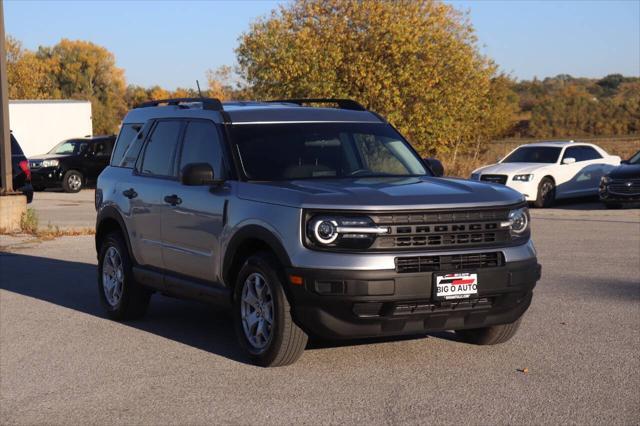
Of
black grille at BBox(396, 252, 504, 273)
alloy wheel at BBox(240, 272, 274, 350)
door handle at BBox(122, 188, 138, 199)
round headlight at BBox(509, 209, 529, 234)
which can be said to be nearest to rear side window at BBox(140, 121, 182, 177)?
door handle at BBox(122, 188, 138, 199)

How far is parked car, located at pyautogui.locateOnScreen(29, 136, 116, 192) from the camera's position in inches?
1315

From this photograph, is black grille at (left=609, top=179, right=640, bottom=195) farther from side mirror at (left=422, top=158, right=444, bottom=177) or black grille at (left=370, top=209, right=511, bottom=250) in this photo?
black grille at (left=370, top=209, right=511, bottom=250)

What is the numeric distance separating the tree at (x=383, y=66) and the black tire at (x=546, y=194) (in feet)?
31.1

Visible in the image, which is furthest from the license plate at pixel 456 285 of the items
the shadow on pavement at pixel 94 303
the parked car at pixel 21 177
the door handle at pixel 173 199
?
the parked car at pixel 21 177

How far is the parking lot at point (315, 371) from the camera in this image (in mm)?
6359

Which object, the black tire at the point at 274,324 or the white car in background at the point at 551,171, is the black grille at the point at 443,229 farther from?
the white car in background at the point at 551,171

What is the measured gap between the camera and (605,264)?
13.4 metres

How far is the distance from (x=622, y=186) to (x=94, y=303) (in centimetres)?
1531

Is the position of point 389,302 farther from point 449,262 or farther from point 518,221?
point 518,221

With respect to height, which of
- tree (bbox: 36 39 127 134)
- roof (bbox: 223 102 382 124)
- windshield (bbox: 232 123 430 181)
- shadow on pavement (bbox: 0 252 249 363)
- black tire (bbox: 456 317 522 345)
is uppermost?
tree (bbox: 36 39 127 134)

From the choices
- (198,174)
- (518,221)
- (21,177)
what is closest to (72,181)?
(21,177)

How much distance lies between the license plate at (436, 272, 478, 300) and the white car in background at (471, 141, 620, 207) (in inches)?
667

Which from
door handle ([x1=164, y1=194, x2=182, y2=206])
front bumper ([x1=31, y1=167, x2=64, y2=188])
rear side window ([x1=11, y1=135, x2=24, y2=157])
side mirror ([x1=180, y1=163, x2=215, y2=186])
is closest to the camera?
side mirror ([x1=180, y1=163, x2=215, y2=186])

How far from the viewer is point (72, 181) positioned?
33.9 meters
